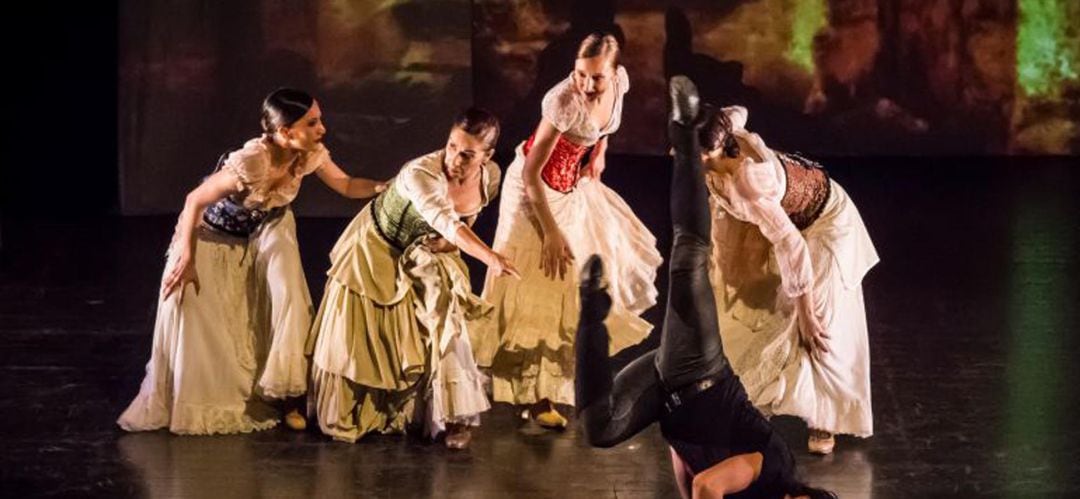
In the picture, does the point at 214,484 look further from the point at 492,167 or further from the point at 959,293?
the point at 959,293

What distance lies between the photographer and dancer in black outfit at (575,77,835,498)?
5082 millimetres

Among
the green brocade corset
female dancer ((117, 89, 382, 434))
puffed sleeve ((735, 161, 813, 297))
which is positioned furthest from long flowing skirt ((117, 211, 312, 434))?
puffed sleeve ((735, 161, 813, 297))

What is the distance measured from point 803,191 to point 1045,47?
521cm

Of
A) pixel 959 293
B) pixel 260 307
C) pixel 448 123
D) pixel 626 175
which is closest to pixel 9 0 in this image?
pixel 448 123

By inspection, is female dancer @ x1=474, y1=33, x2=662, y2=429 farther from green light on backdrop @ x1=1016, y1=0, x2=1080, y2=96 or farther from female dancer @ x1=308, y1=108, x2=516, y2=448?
green light on backdrop @ x1=1016, y1=0, x2=1080, y2=96

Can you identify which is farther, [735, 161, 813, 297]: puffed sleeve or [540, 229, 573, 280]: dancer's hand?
[540, 229, 573, 280]: dancer's hand

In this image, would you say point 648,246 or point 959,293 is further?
point 959,293

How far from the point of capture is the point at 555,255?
616cm

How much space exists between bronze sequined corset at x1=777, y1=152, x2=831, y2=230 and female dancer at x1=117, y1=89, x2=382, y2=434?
1192mm

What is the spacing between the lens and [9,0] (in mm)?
9594

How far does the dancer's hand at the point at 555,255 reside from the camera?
20.2 ft

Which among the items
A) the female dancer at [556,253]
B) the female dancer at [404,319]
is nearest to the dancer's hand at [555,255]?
the female dancer at [556,253]

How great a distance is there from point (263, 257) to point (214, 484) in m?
0.80

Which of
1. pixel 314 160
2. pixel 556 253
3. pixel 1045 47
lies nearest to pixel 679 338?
pixel 556 253
